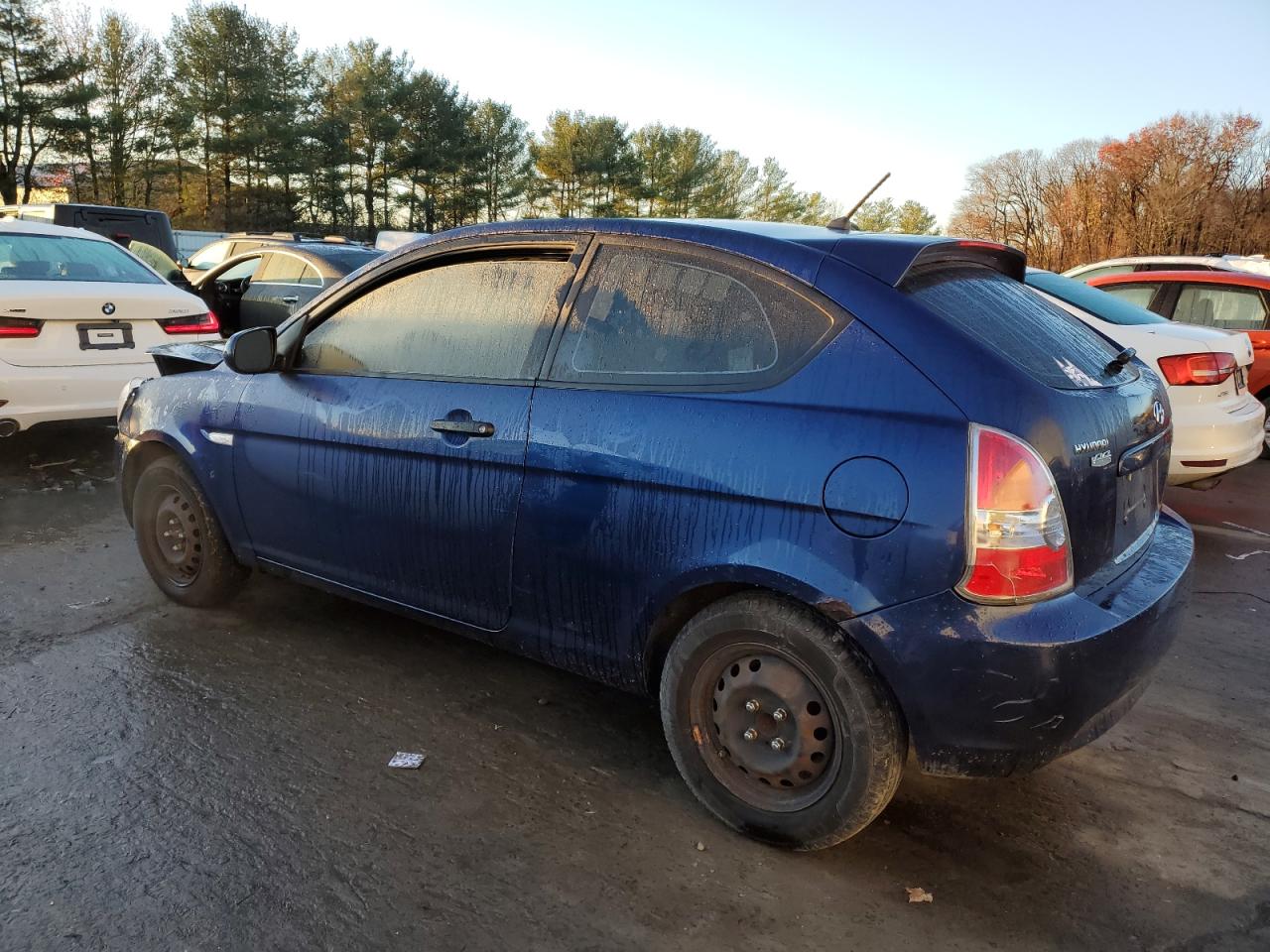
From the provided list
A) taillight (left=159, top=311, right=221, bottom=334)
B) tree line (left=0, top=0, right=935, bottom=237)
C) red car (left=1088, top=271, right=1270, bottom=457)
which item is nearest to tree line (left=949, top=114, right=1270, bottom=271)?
tree line (left=0, top=0, right=935, bottom=237)

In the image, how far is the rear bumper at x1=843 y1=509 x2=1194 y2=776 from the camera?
217 cm

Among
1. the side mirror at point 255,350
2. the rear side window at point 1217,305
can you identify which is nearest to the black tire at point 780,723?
the side mirror at point 255,350

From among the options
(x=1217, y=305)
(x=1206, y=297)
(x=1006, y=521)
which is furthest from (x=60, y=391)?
(x=1217, y=305)

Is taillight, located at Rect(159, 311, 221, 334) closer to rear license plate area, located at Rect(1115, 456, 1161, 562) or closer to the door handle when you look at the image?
the door handle

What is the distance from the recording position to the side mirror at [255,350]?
11.9 ft

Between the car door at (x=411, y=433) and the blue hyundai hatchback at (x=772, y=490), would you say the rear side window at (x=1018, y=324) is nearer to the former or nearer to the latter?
the blue hyundai hatchback at (x=772, y=490)

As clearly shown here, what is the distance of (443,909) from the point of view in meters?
2.30

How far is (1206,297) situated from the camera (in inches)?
335

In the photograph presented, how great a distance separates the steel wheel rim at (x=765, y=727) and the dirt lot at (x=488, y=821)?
0.20 metres

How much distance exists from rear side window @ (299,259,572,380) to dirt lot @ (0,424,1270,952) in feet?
3.99

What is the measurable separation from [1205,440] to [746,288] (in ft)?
14.5

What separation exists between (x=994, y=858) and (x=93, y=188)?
49.4 m

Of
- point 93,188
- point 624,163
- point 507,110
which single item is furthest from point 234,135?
point 624,163

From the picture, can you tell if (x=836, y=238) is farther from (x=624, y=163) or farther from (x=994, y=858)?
(x=624, y=163)
